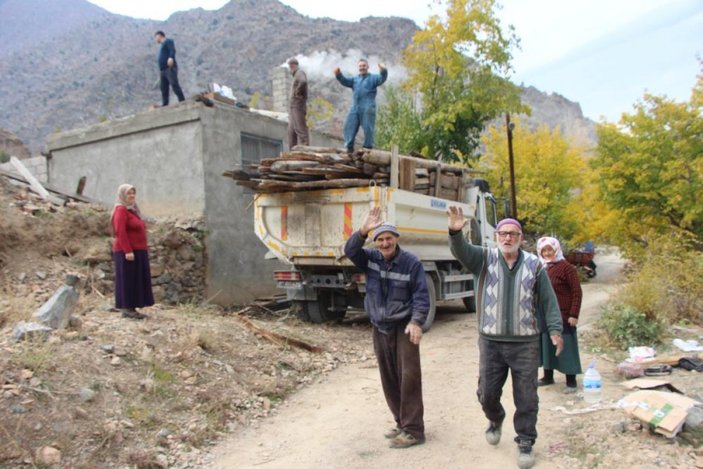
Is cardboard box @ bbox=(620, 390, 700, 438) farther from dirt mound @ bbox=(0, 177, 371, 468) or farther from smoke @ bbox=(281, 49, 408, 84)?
smoke @ bbox=(281, 49, 408, 84)

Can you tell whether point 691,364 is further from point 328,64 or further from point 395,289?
point 328,64

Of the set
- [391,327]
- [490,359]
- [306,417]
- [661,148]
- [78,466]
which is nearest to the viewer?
[78,466]

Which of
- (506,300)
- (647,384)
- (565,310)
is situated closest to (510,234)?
(506,300)

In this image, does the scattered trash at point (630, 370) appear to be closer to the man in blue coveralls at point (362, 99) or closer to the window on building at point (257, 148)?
the man in blue coveralls at point (362, 99)

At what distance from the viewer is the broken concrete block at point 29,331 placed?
4.88 meters

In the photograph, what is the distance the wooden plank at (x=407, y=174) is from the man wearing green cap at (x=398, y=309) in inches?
164

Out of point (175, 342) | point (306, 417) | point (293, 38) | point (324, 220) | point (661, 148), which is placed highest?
point (293, 38)

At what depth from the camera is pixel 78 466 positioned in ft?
12.1

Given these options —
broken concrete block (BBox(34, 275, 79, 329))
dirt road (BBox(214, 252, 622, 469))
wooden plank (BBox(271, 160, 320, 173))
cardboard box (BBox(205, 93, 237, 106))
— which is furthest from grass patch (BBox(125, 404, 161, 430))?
cardboard box (BBox(205, 93, 237, 106))

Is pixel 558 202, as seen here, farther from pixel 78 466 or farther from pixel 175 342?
pixel 78 466

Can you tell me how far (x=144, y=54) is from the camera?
6153 centimetres

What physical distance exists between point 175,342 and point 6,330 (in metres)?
1.55

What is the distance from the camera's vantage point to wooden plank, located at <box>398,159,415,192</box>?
837 cm

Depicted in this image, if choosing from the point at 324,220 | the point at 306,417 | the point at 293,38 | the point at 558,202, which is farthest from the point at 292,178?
the point at 293,38
